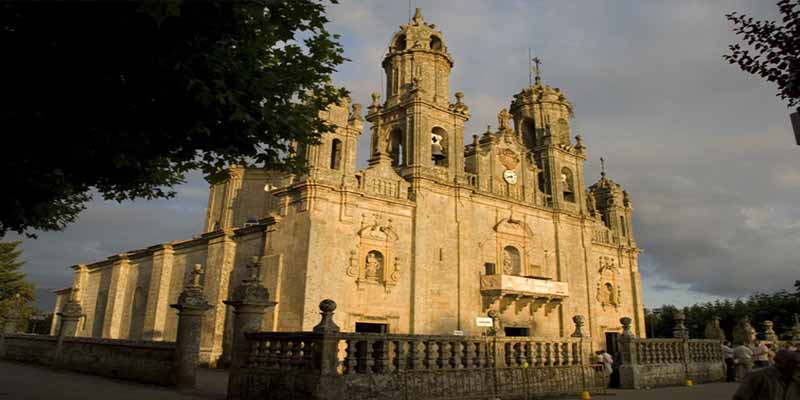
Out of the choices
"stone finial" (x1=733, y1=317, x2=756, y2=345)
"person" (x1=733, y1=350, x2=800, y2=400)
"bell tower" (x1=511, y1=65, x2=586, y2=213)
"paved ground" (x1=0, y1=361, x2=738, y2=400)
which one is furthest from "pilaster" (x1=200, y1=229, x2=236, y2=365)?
"stone finial" (x1=733, y1=317, x2=756, y2=345)

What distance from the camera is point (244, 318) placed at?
12.1 metres

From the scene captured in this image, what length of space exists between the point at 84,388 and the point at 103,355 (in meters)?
4.41

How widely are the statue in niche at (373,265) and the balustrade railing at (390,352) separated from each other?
Result: 11.1m

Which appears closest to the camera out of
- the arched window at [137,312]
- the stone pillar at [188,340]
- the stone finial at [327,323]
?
the stone finial at [327,323]

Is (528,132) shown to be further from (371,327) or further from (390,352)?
(390,352)

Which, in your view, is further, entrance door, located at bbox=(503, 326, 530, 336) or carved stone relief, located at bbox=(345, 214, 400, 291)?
entrance door, located at bbox=(503, 326, 530, 336)

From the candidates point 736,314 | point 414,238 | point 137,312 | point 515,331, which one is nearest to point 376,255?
point 414,238

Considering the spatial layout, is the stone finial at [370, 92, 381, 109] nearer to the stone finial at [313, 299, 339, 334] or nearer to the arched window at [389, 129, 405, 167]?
the arched window at [389, 129, 405, 167]

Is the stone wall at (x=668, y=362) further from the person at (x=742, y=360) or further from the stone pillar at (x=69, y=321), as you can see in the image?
the stone pillar at (x=69, y=321)

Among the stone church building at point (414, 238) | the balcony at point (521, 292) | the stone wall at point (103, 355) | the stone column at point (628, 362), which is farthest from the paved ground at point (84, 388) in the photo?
the balcony at point (521, 292)

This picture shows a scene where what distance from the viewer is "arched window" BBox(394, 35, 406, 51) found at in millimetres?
30636

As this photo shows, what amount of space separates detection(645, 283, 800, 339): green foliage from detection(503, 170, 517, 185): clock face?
28.8m

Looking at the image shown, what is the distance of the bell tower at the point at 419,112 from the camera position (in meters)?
27.0

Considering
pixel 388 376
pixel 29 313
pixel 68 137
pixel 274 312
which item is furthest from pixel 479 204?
pixel 29 313
